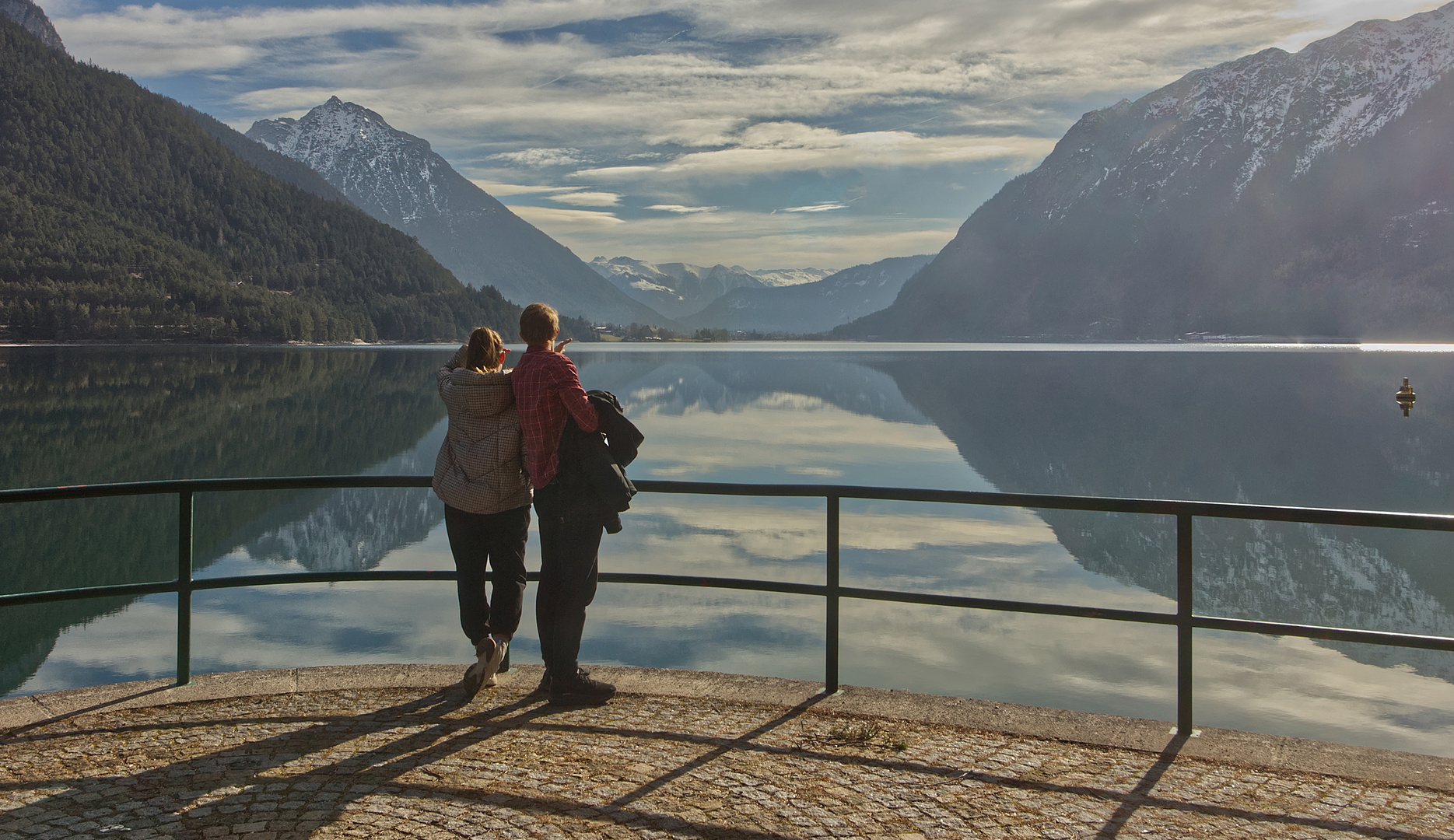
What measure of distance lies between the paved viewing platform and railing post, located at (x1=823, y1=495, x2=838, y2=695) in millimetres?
187

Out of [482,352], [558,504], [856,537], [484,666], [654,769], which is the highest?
[482,352]

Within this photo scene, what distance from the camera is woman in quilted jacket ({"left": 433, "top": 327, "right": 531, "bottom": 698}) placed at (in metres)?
5.69

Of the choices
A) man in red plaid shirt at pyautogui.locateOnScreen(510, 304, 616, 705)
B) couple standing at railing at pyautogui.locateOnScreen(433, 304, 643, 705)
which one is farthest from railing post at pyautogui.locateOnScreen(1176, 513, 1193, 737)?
man in red plaid shirt at pyautogui.locateOnScreen(510, 304, 616, 705)

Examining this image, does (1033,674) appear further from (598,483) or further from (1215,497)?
(1215,497)

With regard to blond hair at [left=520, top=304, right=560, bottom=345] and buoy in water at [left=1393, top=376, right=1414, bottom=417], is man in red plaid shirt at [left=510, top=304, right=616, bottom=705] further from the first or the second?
buoy in water at [left=1393, top=376, right=1414, bottom=417]

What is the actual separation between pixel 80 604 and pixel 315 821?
4113 cm

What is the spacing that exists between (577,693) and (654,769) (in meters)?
1.11

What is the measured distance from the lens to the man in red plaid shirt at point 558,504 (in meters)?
5.46

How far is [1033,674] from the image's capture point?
26.8 metres

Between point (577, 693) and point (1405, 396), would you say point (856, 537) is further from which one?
point (577, 693)

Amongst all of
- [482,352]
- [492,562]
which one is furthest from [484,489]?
[482,352]

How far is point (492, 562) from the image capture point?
590cm

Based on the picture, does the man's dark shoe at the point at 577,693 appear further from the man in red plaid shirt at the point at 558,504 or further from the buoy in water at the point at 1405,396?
the buoy in water at the point at 1405,396

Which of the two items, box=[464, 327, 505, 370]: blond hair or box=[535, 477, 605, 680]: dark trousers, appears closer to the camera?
box=[535, 477, 605, 680]: dark trousers
